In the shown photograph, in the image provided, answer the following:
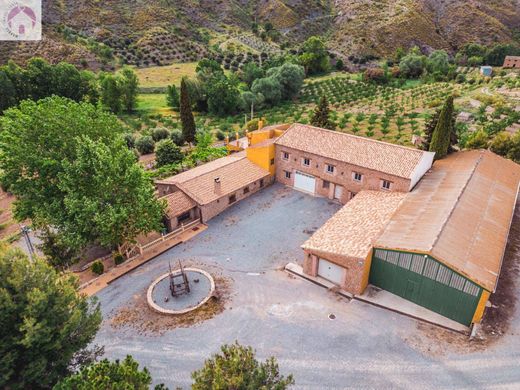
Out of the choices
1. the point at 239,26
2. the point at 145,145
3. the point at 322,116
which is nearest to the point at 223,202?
the point at 322,116

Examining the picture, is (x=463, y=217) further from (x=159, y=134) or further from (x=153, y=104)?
(x=153, y=104)

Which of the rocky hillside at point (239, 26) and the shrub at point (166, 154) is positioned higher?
the rocky hillside at point (239, 26)

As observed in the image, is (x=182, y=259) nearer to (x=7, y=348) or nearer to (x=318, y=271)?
(x=318, y=271)

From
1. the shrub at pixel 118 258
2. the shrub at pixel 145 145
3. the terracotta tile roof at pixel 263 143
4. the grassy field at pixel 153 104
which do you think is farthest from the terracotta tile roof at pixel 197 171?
the grassy field at pixel 153 104

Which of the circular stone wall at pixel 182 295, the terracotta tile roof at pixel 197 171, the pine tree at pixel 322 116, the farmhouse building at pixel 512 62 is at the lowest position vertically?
the circular stone wall at pixel 182 295

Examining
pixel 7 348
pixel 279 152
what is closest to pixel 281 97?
pixel 279 152

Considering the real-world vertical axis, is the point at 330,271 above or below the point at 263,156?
below

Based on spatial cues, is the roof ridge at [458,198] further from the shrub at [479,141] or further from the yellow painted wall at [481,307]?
the shrub at [479,141]

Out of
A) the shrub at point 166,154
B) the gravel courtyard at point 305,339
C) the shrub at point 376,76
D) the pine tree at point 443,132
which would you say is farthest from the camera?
the shrub at point 376,76
